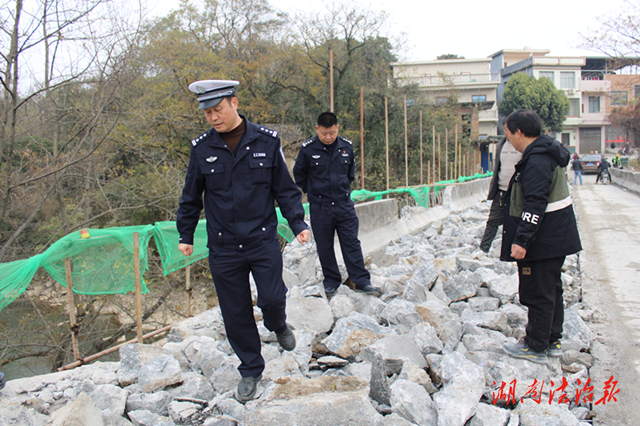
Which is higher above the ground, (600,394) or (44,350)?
(600,394)

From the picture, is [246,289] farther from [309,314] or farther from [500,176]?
[500,176]

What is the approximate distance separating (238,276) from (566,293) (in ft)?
12.7

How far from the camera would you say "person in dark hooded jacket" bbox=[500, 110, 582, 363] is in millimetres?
3051

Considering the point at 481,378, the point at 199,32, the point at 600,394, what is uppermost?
the point at 199,32

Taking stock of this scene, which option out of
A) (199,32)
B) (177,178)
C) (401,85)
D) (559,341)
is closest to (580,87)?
(401,85)

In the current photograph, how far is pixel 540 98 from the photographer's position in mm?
49562

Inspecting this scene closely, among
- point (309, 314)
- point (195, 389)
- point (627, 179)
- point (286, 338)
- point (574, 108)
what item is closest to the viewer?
point (195, 389)

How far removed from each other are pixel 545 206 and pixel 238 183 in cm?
200

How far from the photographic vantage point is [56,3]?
786 centimetres

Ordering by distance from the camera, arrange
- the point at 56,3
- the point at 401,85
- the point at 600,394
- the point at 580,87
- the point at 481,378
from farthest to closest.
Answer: the point at 580,87, the point at 401,85, the point at 56,3, the point at 600,394, the point at 481,378

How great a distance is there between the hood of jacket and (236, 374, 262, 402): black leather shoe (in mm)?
2338

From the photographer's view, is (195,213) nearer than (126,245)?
Yes

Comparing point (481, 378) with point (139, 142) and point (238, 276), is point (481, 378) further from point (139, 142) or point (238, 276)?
point (139, 142)

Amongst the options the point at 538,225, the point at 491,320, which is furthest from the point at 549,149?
the point at 491,320
